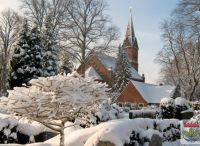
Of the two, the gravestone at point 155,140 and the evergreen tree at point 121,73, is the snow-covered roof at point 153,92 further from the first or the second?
the gravestone at point 155,140

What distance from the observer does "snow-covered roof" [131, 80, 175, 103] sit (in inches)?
2135

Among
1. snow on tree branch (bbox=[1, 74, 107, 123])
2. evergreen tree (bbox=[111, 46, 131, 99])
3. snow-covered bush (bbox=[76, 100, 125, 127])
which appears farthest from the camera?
evergreen tree (bbox=[111, 46, 131, 99])

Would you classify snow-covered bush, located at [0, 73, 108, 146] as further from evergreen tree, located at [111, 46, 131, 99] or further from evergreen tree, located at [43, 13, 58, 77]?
evergreen tree, located at [111, 46, 131, 99]

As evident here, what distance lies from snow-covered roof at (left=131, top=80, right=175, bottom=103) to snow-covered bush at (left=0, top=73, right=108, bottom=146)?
152ft

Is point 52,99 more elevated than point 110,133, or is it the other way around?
point 52,99

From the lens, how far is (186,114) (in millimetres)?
22938

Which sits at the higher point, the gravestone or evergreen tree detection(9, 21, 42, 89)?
evergreen tree detection(9, 21, 42, 89)

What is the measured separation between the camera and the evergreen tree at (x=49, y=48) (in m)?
35.8

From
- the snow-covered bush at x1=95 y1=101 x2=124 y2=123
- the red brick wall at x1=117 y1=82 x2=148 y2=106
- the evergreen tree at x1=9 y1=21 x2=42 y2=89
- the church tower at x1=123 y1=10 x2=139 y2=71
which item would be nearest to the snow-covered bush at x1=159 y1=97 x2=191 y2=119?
the snow-covered bush at x1=95 y1=101 x2=124 y2=123

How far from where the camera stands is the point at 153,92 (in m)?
55.8

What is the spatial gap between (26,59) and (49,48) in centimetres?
597

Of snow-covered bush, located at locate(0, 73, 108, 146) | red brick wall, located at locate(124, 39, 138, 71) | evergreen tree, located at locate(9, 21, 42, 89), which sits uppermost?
red brick wall, located at locate(124, 39, 138, 71)

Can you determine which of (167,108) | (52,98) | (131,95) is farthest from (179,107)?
(131,95)

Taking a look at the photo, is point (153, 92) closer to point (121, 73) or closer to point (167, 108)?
point (121, 73)
